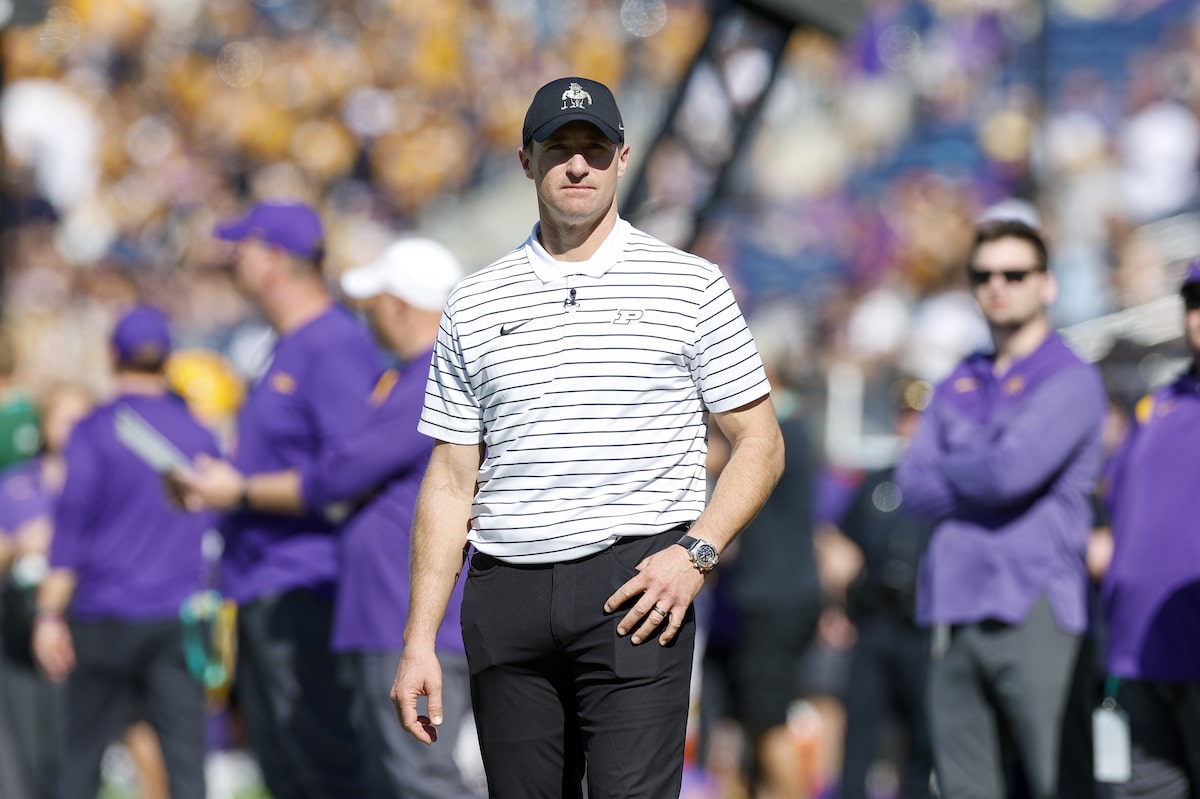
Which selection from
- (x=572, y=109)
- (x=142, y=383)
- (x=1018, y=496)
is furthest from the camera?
(x=142, y=383)

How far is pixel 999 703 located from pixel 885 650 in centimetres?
276

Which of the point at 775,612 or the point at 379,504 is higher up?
the point at 379,504

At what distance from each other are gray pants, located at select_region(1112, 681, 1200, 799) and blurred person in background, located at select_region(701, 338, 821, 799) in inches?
108

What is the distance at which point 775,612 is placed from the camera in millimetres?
7359

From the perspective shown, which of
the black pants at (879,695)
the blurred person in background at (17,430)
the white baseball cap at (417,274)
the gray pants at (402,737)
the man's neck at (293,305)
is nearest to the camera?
the gray pants at (402,737)

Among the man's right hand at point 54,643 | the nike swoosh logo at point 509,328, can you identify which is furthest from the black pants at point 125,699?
the nike swoosh logo at point 509,328

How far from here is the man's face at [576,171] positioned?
3264 millimetres

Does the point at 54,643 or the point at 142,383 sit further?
the point at 54,643

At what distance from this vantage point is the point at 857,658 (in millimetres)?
7770

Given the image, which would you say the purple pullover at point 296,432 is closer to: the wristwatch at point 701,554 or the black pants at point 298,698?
the black pants at point 298,698

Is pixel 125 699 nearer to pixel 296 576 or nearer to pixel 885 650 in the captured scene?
pixel 296 576

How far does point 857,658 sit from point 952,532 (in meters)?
2.81

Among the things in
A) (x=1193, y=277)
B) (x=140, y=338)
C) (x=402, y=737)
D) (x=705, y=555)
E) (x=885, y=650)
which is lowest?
(x=885, y=650)

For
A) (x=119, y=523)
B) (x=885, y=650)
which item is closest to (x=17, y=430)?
(x=119, y=523)
